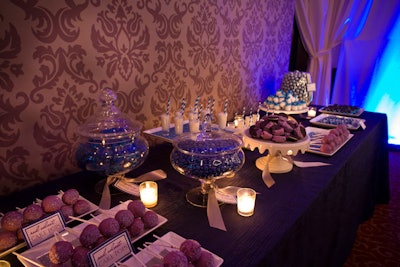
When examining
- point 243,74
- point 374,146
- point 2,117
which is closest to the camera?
point 2,117

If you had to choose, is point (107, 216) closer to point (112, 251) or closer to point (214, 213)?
point (112, 251)

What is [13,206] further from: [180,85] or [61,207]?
[180,85]

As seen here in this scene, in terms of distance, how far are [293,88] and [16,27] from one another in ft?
5.51

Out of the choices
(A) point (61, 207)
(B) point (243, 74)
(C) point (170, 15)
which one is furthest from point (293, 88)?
(A) point (61, 207)

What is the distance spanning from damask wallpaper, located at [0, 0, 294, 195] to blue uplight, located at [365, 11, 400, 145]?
2.26m

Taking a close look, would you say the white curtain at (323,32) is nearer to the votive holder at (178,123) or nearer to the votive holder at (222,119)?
the votive holder at (222,119)

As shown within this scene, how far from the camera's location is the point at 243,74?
6.26 ft

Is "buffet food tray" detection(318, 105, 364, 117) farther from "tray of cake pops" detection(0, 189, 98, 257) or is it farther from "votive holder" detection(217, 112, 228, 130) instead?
"tray of cake pops" detection(0, 189, 98, 257)

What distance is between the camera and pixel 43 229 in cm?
66

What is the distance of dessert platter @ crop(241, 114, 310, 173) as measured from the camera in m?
1.04

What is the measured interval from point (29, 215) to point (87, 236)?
178 millimetres

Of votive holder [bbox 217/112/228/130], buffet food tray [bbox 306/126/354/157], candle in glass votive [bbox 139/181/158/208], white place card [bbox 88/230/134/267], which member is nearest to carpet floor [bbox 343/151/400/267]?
buffet food tray [bbox 306/126/354/157]

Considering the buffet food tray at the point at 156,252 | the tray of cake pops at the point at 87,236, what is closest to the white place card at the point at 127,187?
the tray of cake pops at the point at 87,236

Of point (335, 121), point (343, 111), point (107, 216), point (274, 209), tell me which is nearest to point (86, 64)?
point (107, 216)
